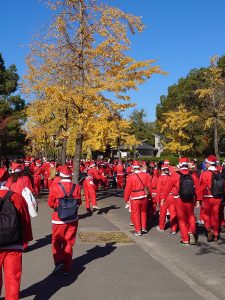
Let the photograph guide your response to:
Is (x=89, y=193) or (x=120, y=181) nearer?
(x=89, y=193)

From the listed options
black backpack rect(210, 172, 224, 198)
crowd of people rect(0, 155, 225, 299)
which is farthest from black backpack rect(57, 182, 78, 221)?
black backpack rect(210, 172, 224, 198)

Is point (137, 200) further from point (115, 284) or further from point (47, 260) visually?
point (115, 284)

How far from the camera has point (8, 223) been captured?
4688mm

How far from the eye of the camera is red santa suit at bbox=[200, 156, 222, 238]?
9820 millimetres

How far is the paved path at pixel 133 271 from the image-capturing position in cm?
609

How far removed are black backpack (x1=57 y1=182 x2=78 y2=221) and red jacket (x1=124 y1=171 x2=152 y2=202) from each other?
347 centimetres

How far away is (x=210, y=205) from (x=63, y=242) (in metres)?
4.06

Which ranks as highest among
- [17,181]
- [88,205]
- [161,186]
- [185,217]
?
[17,181]

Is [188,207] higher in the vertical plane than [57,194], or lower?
lower

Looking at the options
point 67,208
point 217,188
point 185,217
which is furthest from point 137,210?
point 67,208

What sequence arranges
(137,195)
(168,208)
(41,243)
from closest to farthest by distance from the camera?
(41,243) → (137,195) → (168,208)

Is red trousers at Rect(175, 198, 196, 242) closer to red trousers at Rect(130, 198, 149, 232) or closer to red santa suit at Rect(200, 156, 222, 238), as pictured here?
red santa suit at Rect(200, 156, 222, 238)

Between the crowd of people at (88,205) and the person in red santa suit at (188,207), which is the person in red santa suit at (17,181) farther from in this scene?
the person in red santa suit at (188,207)

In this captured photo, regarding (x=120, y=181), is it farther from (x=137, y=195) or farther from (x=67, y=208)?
(x=67, y=208)
